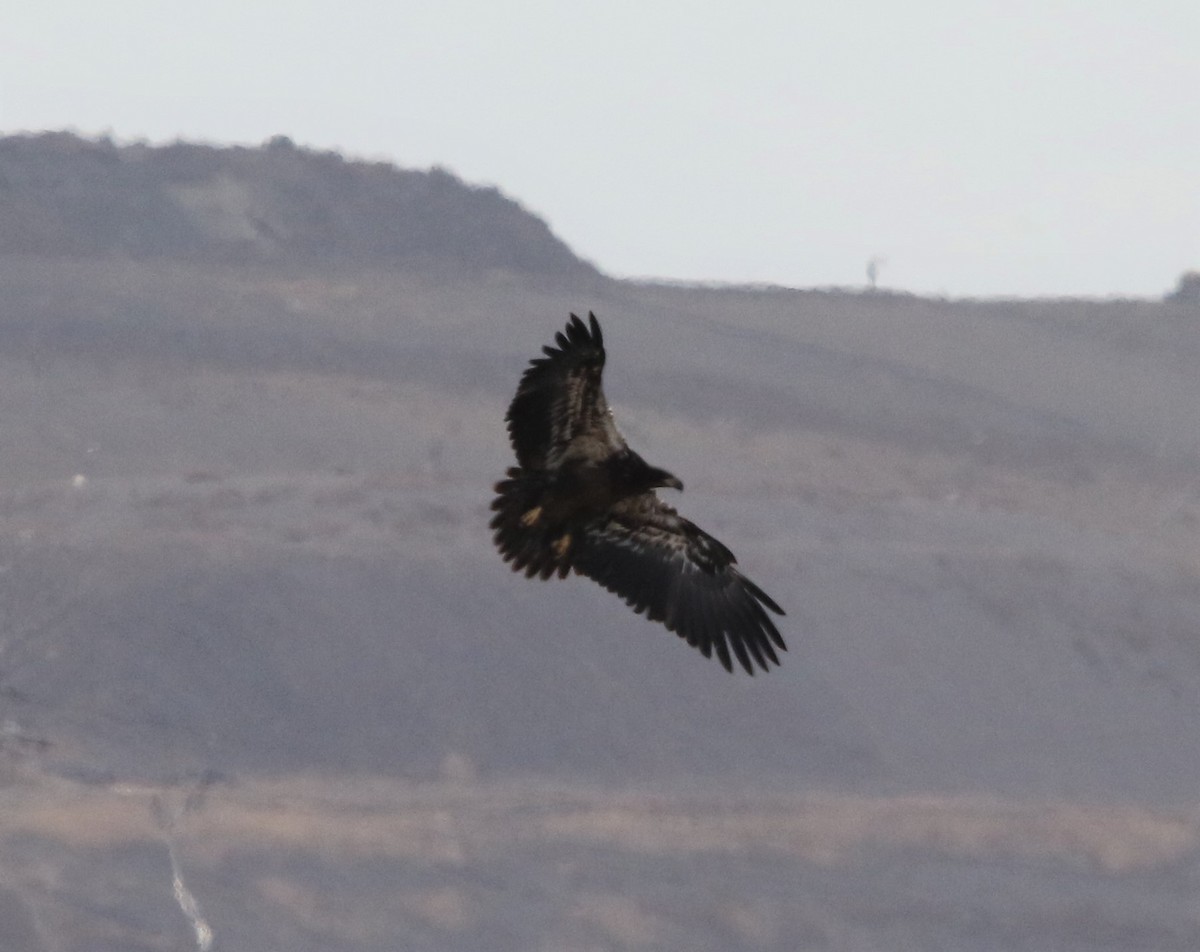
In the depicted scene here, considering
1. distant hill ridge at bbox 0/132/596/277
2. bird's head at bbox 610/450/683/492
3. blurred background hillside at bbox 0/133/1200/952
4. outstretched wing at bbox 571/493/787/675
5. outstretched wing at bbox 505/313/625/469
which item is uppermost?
distant hill ridge at bbox 0/132/596/277

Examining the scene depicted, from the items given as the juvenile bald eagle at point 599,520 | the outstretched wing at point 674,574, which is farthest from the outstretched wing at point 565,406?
the outstretched wing at point 674,574

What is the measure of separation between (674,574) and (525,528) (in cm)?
116

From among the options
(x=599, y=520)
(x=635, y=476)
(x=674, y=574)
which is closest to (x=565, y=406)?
(x=635, y=476)

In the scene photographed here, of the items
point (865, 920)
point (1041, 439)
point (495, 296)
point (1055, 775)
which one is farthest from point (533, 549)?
point (495, 296)

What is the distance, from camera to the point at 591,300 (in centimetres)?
6719

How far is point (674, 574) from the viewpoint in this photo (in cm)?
1515

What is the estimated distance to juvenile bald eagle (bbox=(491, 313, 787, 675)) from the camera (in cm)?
1343

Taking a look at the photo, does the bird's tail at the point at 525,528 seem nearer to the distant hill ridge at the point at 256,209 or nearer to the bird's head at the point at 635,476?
the bird's head at the point at 635,476

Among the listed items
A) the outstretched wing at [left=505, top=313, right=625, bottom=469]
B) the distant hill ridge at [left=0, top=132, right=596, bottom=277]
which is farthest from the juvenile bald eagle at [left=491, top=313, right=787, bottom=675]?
the distant hill ridge at [left=0, top=132, right=596, bottom=277]

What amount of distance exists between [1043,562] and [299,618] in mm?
14499

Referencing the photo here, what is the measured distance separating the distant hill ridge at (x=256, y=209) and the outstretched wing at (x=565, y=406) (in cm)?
5616

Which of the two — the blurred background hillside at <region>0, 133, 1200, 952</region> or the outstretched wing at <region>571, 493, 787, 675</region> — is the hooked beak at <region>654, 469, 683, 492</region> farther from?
the blurred background hillside at <region>0, 133, 1200, 952</region>

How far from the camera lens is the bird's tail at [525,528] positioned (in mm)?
14102

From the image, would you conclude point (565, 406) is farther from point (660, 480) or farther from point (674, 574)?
point (674, 574)
